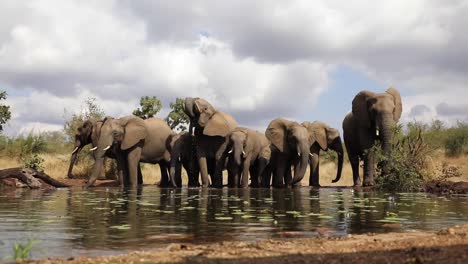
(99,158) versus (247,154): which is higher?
(247,154)

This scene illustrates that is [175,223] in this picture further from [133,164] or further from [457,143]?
[457,143]

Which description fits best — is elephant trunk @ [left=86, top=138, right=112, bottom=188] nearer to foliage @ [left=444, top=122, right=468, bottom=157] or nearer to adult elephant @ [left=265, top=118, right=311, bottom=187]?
adult elephant @ [left=265, top=118, right=311, bottom=187]

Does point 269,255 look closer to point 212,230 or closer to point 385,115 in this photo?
point 212,230

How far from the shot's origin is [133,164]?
2291 cm

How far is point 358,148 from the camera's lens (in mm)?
24438

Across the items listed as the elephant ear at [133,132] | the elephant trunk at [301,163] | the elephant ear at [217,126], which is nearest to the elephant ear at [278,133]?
the elephant trunk at [301,163]

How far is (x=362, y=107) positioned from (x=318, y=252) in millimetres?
18565

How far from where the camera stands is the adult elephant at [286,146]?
22.7 m

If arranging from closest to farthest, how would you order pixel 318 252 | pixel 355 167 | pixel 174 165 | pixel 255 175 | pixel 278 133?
pixel 318 252 → pixel 174 165 → pixel 278 133 → pixel 355 167 → pixel 255 175

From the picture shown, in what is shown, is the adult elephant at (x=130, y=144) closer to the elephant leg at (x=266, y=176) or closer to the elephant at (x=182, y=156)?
the elephant at (x=182, y=156)

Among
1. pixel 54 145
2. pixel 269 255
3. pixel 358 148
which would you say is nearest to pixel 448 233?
pixel 269 255

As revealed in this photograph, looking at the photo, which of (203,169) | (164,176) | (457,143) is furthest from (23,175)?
(457,143)

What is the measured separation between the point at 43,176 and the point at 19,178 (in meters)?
1.03

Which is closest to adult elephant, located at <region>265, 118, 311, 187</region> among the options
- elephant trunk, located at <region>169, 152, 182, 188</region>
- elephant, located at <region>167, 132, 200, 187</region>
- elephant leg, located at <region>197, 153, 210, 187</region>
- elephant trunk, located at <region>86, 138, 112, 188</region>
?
elephant leg, located at <region>197, 153, 210, 187</region>
